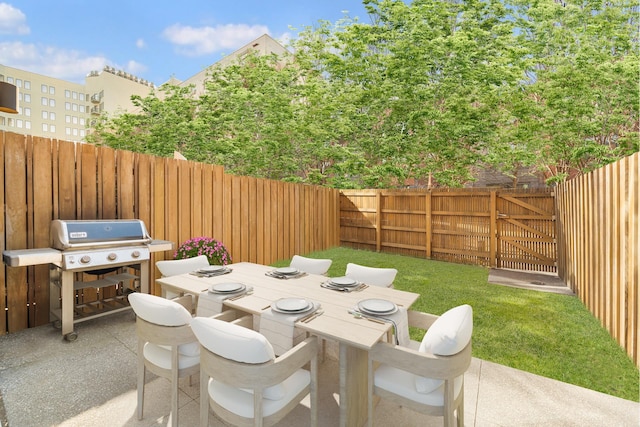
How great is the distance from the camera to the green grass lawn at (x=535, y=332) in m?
2.43

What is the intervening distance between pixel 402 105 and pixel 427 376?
9.68 metres

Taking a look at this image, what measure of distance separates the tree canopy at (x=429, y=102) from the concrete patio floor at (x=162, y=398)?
7.85 m

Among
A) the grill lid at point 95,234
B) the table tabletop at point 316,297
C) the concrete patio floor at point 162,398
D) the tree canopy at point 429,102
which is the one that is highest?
→ the tree canopy at point 429,102

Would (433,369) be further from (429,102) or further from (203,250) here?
(429,102)

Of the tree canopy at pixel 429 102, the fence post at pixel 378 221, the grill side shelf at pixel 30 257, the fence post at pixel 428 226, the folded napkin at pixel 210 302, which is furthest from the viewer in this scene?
the fence post at pixel 378 221

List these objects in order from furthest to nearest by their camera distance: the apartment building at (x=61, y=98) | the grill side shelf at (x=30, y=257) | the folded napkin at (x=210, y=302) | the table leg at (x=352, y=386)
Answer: the apartment building at (x=61, y=98) → the grill side shelf at (x=30, y=257) → the folded napkin at (x=210, y=302) → the table leg at (x=352, y=386)

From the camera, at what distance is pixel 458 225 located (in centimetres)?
701

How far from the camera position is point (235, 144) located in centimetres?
1059

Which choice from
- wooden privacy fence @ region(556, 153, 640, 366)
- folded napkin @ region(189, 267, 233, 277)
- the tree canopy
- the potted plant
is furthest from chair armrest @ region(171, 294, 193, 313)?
the tree canopy

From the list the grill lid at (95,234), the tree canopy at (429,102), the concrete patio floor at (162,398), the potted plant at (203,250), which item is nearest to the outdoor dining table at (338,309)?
the concrete patio floor at (162,398)

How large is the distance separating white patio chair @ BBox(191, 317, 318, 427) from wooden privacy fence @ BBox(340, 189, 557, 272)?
6.27m

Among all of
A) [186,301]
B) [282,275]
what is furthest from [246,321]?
[282,275]

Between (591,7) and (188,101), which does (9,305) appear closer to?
(188,101)

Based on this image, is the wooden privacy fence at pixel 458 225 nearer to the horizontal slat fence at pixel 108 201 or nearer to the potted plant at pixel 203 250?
the horizontal slat fence at pixel 108 201
